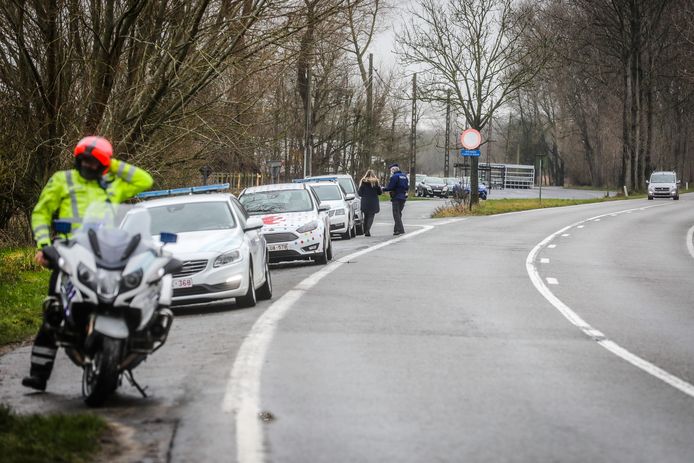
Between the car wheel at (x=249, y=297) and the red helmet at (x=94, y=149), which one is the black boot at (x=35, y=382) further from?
the car wheel at (x=249, y=297)

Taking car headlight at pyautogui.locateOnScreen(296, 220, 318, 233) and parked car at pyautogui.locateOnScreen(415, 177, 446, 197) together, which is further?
parked car at pyautogui.locateOnScreen(415, 177, 446, 197)

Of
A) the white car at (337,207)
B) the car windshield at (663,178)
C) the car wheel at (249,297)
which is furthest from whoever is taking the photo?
the car windshield at (663,178)

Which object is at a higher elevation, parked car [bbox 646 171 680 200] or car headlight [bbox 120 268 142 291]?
car headlight [bbox 120 268 142 291]

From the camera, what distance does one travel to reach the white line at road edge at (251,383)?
6.11m

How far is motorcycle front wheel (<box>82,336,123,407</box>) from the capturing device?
23.2 ft

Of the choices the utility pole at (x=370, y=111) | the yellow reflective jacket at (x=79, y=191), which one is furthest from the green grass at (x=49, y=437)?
the utility pole at (x=370, y=111)

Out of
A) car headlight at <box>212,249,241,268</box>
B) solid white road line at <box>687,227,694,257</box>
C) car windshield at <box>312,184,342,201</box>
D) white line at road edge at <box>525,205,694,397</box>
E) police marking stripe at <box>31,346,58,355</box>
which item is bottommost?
solid white road line at <box>687,227,694,257</box>

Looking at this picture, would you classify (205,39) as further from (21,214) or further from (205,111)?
(21,214)

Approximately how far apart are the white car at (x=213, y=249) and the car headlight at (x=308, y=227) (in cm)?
464

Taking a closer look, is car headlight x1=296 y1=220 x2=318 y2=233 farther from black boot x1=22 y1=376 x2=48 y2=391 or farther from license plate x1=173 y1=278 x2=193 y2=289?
black boot x1=22 y1=376 x2=48 y2=391

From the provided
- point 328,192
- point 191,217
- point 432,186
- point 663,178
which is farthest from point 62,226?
point 432,186

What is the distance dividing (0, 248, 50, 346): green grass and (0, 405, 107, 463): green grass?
5.09m

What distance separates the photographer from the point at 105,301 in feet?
23.2

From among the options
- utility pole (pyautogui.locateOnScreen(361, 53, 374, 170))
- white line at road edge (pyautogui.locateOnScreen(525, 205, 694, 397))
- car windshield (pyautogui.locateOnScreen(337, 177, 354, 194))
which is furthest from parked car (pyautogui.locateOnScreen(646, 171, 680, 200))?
white line at road edge (pyautogui.locateOnScreen(525, 205, 694, 397))
